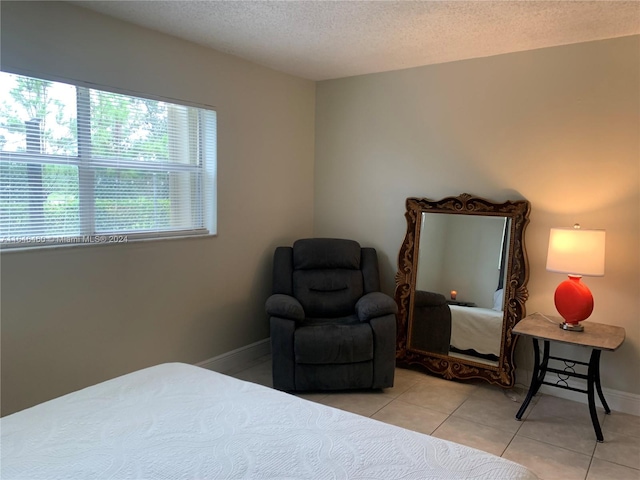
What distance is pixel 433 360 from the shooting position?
3.71 metres

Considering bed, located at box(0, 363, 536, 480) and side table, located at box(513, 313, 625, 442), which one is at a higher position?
bed, located at box(0, 363, 536, 480)

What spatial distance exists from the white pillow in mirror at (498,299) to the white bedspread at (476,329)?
1.3 inches

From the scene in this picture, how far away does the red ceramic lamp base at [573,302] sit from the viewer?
2.94 m

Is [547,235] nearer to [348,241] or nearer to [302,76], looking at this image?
[348,241]

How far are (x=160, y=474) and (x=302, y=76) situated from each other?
3.64 metres

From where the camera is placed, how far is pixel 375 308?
3.38m

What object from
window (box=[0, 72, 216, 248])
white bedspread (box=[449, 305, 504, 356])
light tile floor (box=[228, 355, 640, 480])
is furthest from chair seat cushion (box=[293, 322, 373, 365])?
window (box=[0, 72, 216, 248])

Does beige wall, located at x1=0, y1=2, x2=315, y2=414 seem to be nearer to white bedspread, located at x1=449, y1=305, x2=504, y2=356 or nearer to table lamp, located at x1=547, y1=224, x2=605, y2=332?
white bedspread, located at x1=449, y1=305, x2=504, y2=356

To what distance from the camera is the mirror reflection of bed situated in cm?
350

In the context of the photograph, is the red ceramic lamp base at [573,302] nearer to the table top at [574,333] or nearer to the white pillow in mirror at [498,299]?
the table top at [574,333]

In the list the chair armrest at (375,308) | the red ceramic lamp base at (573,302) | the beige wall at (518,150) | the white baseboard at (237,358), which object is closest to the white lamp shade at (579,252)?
the red ceramic lamp base at (573,302)

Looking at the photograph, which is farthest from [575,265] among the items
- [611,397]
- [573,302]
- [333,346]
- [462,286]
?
[333,346]

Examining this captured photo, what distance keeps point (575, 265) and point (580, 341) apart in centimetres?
47

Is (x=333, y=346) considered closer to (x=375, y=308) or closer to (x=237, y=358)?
(x=375, y=308)
